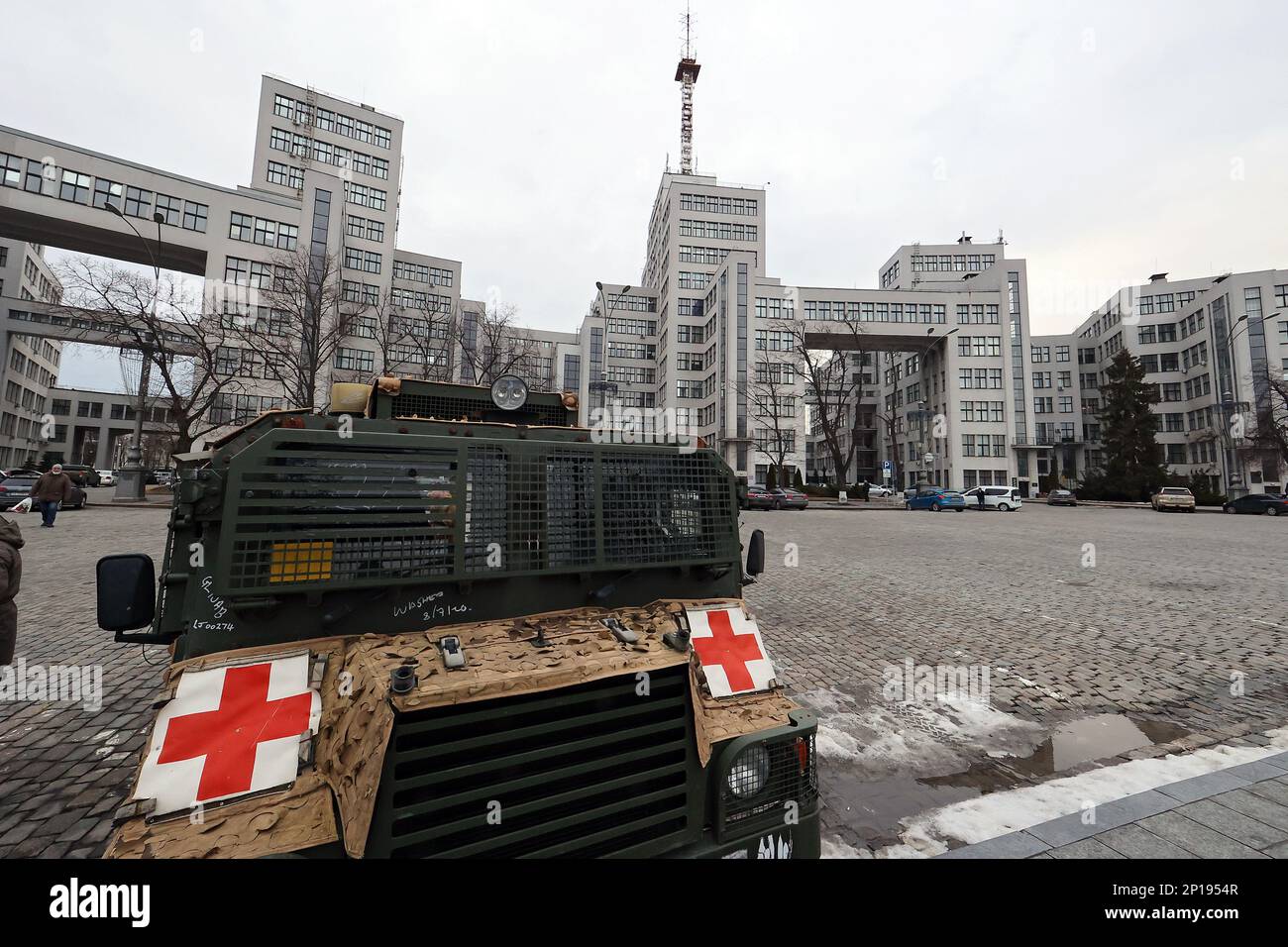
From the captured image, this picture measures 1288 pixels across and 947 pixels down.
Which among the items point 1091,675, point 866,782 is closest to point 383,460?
point 866,782

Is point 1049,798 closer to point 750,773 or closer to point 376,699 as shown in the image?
point 750,773

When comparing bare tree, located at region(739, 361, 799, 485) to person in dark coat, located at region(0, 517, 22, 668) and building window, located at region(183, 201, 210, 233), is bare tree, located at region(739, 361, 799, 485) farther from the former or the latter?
person in dark coat, located at region(0, 517, 22, 668)

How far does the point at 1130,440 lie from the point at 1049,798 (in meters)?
56.6

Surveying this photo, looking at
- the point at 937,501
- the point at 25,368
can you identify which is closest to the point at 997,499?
the point at 937,501

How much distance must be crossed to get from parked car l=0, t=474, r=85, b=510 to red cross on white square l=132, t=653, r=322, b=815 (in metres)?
26.4

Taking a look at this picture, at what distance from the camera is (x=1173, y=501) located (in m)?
32.4

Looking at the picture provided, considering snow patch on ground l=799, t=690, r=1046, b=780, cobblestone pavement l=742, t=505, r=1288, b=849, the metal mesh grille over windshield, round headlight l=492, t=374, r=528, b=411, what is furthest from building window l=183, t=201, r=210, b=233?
snow patch on ground l=799, t=690, r=1046, b=780

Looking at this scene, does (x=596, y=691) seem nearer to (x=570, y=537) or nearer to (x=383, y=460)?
(x=570, y=537)

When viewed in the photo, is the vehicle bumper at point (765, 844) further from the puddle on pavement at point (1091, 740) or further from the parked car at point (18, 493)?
the parked car at point (18, 493)

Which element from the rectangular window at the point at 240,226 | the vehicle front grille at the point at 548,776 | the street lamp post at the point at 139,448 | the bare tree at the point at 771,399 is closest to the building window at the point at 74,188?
the rectangular window at the point at 240,226

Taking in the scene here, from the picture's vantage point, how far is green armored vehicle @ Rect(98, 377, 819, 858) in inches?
70.1

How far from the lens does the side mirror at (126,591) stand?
88.3 inches

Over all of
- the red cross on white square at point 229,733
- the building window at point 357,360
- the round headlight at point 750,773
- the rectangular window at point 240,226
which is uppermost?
the rectangular window at point 240,226

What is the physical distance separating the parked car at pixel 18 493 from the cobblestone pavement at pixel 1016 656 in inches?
1065
